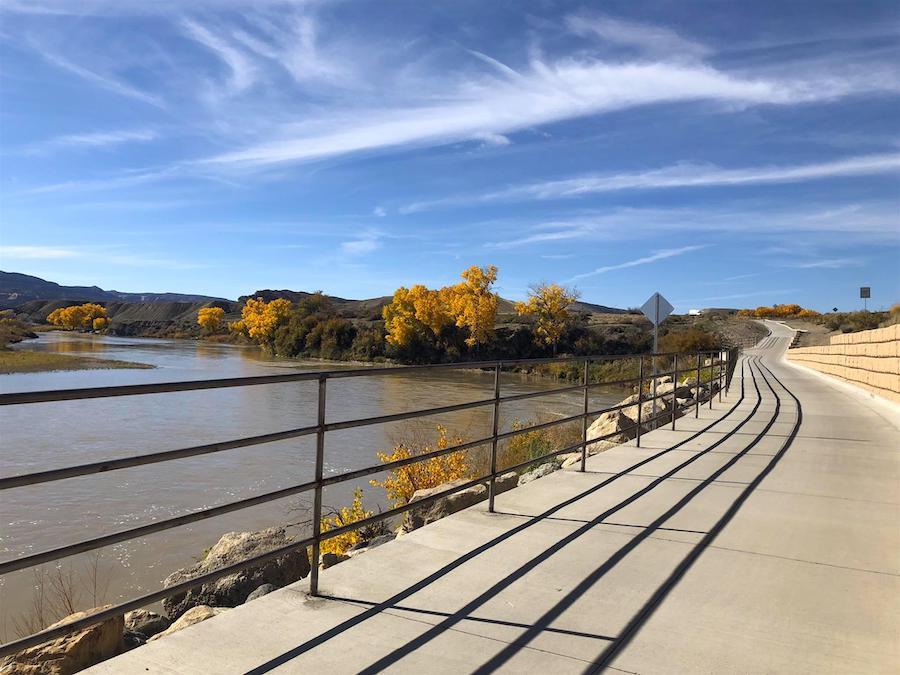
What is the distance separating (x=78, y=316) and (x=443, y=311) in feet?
433

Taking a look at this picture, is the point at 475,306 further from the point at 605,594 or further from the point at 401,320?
the point at 605,594

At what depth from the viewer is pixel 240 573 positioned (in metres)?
5.65

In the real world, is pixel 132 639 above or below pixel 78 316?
below

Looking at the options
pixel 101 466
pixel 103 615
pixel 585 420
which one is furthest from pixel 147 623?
pixel 585 420

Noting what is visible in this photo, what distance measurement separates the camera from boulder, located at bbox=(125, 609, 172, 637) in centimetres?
529

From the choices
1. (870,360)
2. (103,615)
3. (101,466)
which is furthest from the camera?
(870,360)

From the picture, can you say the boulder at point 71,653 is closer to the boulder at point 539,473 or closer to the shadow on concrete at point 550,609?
the shadow on concrete at point 550,609

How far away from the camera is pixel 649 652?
3.05 metres

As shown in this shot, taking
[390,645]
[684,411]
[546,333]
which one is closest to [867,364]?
[684,411]

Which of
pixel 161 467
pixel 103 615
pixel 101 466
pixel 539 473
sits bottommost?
pixel 161 467

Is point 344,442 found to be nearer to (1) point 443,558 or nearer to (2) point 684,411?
(2) point 684,411

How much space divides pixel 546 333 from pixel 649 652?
71.4 meters

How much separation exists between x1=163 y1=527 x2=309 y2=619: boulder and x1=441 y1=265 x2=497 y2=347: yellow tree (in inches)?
2453

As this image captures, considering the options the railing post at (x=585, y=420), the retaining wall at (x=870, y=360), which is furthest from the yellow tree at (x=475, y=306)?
the railing post at (x=585, y=420)
